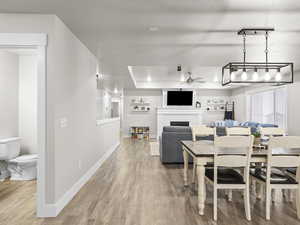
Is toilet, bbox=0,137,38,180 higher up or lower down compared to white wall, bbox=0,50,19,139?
lower down

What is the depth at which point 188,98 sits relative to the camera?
11578 mm

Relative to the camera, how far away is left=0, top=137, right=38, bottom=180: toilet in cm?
400

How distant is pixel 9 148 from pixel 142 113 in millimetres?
8407

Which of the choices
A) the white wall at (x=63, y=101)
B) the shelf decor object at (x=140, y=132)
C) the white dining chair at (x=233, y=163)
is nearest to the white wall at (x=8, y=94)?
the white wall at (x=63, y=101)

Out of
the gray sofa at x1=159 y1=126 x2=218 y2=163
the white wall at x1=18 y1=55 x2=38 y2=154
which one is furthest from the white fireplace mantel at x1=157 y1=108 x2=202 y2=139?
the white wall at x1=18 y1=55 x2=38 y2=154

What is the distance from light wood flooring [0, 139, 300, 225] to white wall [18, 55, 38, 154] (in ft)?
3.05

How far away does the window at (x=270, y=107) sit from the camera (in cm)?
838

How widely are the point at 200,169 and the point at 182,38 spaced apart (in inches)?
83.7

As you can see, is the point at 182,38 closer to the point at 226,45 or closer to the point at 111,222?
the point at 226,45

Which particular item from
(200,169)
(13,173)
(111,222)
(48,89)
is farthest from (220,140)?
(13,173)

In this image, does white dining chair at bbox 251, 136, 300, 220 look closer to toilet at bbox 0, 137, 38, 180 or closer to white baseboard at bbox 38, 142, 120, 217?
white baseboard at bbox 38, 142, 120, 217

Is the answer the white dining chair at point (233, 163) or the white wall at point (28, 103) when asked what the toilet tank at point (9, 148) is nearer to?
the white wall at point (28, 103)

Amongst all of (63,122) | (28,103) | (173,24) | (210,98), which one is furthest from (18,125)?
(210,98)

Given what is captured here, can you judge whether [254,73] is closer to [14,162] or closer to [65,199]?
[65,199]
